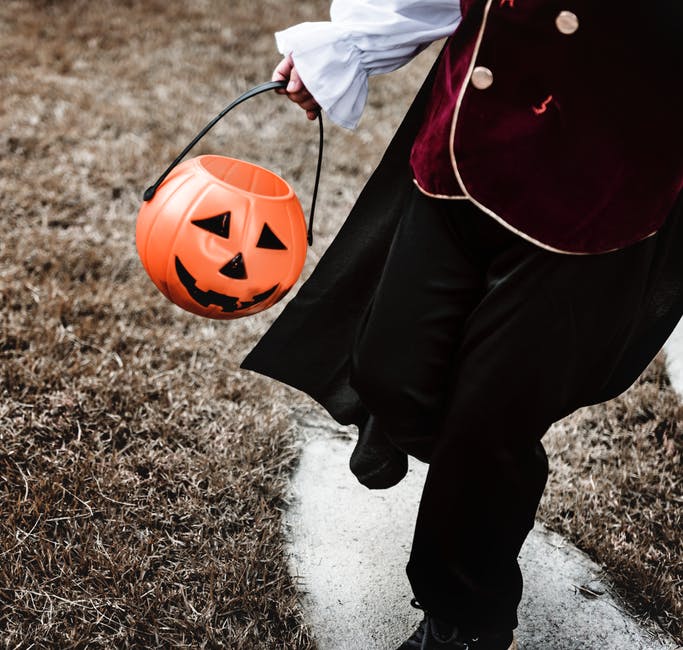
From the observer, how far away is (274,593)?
5.90ft

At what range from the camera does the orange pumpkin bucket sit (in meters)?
1.59

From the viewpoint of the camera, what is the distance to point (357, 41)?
4.58 feet

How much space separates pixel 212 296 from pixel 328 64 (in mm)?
566

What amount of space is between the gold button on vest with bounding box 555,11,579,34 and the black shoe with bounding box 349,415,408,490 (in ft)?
3.05

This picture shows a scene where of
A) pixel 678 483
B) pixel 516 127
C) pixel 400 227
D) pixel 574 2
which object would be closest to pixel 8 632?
pixel 400 227

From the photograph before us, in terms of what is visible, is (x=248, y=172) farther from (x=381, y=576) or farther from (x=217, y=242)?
(x=381, y=576)

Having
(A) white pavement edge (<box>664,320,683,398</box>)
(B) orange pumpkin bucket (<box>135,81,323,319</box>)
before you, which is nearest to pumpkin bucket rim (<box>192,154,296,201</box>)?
(B) orange pumpkin bucket (<box>135,81,323,319</box>)

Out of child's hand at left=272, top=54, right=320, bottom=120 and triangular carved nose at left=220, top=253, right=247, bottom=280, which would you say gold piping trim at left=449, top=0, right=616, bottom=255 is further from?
triangular carved nose at left=220, top=253, right=247, bottom=280

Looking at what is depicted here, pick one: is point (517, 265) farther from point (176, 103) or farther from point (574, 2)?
point (176, 103)

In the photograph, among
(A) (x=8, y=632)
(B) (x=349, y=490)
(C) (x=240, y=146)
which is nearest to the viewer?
(A) (x=8, y=632)

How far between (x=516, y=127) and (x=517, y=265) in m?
0.23

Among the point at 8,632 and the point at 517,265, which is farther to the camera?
the point at 8,632

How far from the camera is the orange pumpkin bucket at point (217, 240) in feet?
5.23

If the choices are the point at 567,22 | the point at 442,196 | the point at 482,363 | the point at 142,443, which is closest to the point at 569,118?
the point at 567,22
